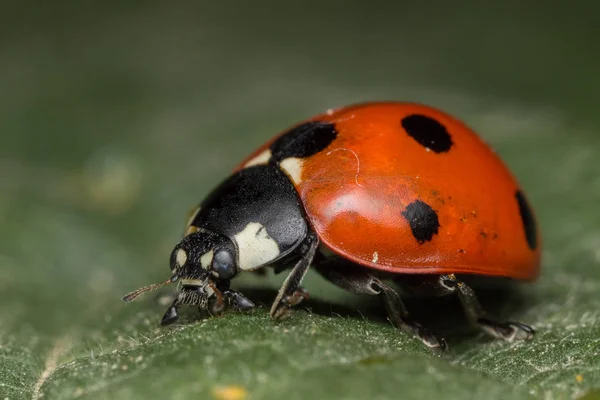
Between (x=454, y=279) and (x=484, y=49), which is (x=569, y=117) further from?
(x=454, y=279)

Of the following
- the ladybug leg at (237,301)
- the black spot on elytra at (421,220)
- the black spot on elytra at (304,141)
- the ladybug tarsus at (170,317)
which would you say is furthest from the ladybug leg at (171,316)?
the black spot on elytra at (421,220)

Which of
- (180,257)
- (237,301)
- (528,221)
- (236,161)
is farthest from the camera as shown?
(236,161)

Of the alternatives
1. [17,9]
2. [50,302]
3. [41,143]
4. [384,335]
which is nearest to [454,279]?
[384,335]

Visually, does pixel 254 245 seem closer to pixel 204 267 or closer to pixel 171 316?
pixel 204 267

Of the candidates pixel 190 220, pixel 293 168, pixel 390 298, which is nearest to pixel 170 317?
pixel 190 220

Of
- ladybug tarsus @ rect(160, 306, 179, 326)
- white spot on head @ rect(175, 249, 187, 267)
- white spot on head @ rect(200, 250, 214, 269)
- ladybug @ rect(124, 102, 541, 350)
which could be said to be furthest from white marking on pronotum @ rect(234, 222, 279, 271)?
ladybug tarsus @ rect(160, 306, 179, 326)
